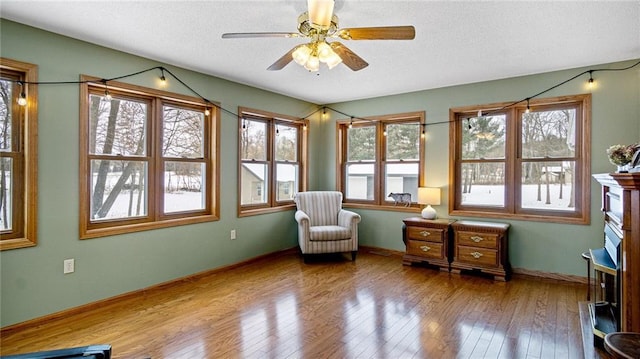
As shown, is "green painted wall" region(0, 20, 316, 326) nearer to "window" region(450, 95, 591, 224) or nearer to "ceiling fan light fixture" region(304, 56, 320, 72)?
"ceiling fan light fixture" region(304, 56, 320, 72)

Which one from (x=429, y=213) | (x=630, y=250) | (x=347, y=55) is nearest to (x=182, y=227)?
Result: (x=347, y=55)

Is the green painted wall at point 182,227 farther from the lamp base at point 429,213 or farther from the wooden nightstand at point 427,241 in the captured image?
the wooden nightstand at point 427,241

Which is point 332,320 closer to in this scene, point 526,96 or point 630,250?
point 630,250

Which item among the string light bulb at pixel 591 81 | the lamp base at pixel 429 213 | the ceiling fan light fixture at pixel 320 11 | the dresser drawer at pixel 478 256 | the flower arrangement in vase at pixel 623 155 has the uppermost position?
the string light bulb at pixel 591 81

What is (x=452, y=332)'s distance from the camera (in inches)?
109

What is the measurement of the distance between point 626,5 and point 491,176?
8.15ft

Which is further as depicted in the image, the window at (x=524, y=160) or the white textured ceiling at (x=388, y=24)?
the window at (x=524, y=160)

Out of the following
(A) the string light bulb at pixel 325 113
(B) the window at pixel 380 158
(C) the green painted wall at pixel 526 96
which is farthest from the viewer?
(A) the string light bulb at pixel 325 113

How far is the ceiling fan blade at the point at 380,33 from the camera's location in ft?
7.22

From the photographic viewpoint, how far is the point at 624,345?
1.58 metres

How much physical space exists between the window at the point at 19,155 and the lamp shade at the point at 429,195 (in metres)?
4.33

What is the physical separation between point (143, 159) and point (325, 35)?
253 centimetres

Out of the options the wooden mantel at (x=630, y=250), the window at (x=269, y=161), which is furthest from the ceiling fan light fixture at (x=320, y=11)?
the window at (x=269, y=161)

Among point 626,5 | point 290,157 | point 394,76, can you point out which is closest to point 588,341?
point 626,5
